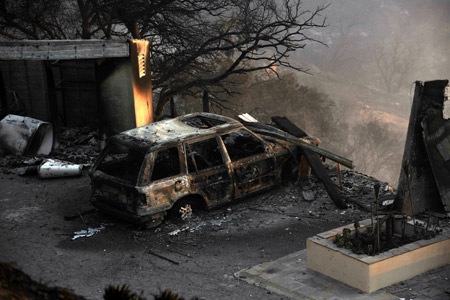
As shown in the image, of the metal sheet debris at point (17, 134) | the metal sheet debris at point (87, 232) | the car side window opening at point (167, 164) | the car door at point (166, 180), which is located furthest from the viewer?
the metal sheet debris at point (17, 134)

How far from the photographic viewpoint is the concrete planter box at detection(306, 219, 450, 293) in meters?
6.91

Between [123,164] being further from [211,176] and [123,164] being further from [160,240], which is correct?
[160,240]

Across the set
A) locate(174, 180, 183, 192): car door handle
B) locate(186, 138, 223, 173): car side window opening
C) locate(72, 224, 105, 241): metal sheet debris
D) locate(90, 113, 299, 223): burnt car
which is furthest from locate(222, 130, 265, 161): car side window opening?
locate(72, 224, 105, 241): metal sheet debris

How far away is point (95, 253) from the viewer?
853cm

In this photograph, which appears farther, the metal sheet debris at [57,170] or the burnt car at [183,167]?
the metal sheet debris at [57,170]

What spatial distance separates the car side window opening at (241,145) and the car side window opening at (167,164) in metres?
1.25

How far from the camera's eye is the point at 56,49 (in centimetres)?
1273

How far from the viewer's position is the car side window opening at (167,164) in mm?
9844

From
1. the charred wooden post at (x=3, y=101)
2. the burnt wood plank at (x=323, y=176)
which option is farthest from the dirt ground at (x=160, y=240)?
the charred wooden post at (x=3, y=101)

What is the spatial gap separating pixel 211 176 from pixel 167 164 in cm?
87

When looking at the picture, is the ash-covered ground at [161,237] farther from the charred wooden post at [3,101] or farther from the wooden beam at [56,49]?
the charred wooden post at [3,101]

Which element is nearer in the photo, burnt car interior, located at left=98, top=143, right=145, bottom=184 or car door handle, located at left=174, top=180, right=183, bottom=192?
car door handle, located at left=174, top=180, right=183, bottom=192

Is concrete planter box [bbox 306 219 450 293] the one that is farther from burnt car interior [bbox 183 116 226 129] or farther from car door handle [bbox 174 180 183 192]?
burnt car interior [bbox 183 116 226 129]

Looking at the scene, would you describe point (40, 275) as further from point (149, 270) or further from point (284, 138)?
point (284, 138)
